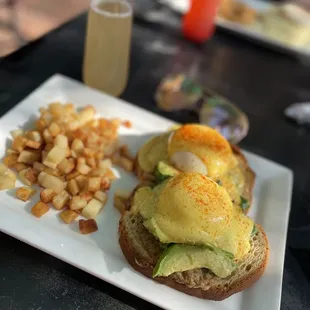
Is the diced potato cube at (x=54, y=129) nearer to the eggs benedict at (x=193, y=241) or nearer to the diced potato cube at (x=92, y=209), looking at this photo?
the diced potato cube at (x=92, y=209)

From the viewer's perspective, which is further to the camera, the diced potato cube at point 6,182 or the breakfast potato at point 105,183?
the breakfast potato at point 105,183

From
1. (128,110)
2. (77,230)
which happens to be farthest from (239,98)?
(77,230)

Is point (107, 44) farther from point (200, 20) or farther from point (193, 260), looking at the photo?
point (193, 260)

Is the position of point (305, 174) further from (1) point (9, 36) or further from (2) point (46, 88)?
(1) point (9, 36)

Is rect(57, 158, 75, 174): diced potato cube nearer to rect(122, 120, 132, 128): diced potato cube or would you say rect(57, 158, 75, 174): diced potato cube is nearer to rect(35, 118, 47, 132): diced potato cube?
rect(35, 118, 47, 132): diced potato cube

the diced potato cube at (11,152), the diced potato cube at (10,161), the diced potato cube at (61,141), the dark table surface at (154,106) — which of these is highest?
the diced potato cube at (61,141)

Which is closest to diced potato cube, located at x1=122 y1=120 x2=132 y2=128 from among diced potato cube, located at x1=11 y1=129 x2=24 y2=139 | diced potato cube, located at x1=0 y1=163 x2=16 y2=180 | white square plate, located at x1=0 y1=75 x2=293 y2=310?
white square plate, located at x1=0 y1=75 x2=293 y2=310

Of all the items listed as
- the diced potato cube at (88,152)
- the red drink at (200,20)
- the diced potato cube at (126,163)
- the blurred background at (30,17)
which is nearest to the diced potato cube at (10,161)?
the diced potato cube at (88,152)
